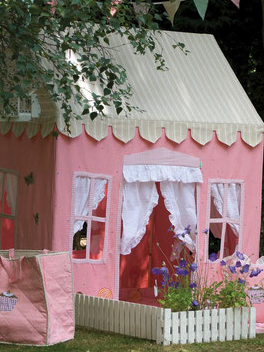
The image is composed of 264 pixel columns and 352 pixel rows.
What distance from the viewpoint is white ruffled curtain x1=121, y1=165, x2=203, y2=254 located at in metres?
10.2

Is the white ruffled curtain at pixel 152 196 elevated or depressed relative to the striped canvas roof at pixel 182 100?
depressed

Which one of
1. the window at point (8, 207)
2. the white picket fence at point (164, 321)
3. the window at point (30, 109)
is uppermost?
the window at point (30, 109)

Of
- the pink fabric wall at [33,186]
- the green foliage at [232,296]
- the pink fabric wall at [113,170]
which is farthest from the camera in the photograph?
the pink fabric wall at [33,186]

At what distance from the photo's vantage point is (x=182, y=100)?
10734mm

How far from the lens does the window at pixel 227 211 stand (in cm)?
1073

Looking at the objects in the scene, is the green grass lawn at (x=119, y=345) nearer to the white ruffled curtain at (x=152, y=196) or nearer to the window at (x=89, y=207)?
the window at (x=89, y=207)

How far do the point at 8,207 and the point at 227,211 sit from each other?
2772 millimetres

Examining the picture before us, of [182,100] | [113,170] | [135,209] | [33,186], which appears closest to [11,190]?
[33,186]

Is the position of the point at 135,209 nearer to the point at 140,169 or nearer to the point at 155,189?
the point at 155,189

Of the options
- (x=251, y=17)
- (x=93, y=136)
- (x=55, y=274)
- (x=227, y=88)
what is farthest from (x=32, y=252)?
(x=251, y=17)

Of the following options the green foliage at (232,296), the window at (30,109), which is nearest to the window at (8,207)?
the window at (30,109)

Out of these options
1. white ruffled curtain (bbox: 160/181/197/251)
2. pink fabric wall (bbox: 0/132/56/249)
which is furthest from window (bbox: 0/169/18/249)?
white ruffled curtain (bbox: 160/181/197/251)

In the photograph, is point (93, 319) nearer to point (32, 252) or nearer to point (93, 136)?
point (32, 252)

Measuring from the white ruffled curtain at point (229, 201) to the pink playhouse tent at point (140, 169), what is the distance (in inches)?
0.5
